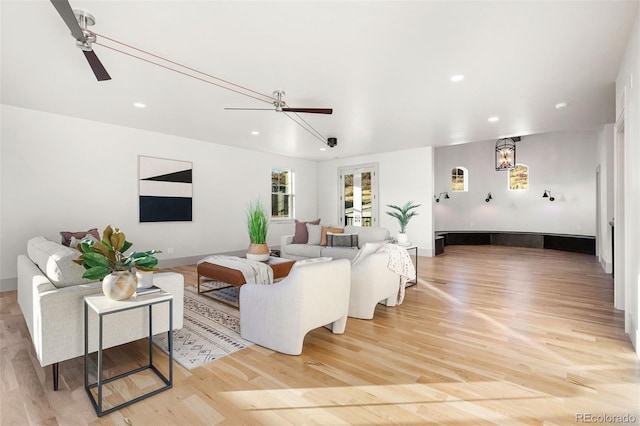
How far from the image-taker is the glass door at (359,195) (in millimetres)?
8586

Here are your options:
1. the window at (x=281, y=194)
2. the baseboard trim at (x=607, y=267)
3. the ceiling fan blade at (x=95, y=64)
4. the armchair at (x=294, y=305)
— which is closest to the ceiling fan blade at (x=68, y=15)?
the ceiling fan blade at (x=95, y=64)

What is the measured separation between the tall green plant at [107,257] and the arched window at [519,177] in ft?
36.0

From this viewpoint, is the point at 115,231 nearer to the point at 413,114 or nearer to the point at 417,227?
the point at 413,114

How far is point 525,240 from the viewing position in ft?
31.6

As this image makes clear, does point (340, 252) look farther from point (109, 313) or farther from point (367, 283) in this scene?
point (109, 313)

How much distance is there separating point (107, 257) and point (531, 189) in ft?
36.7

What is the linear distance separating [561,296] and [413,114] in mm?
3329

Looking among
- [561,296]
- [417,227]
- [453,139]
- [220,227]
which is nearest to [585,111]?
[453,139]

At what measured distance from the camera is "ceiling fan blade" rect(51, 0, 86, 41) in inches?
71.5

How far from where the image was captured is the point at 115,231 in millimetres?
2021

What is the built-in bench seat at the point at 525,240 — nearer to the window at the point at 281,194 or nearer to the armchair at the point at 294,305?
the window at the point at 281,194

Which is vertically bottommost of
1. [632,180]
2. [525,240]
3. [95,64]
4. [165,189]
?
[525,240]

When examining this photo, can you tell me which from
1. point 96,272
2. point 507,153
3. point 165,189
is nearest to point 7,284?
point 165,189

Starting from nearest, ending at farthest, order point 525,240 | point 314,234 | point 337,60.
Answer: point 337,60 → point 314,234 → point 525,240
